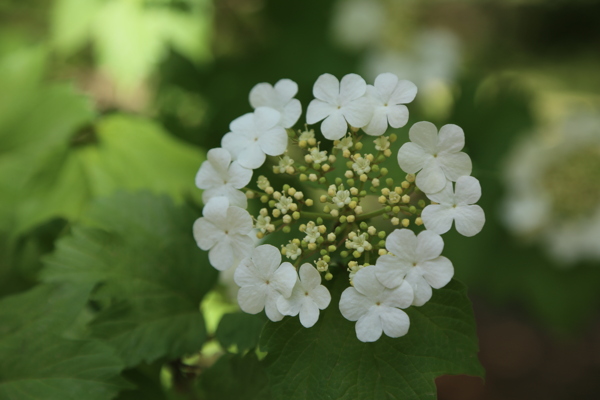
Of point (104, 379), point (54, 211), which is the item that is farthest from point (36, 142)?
point (104, 379)

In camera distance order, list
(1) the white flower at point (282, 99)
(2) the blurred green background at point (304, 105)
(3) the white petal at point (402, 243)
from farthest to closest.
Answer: (2) the blurred green background at point (304, 105) < (1) the white flower at point (282, 99) < (3) the white petal at point (402, 243)

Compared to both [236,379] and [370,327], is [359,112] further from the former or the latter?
[236,379]

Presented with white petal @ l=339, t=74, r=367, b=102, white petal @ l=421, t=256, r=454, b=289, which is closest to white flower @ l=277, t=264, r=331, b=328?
white petal @ l=421, t=256, r=454, b=289

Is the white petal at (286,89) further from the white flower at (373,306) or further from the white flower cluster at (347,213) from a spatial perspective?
the white flower at (373,306)

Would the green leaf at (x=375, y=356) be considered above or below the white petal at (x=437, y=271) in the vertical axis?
below

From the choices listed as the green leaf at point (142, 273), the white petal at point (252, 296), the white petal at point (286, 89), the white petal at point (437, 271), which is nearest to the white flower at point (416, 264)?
the white petal at point (437, 271)

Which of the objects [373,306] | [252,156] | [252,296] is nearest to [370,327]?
[373,306]
